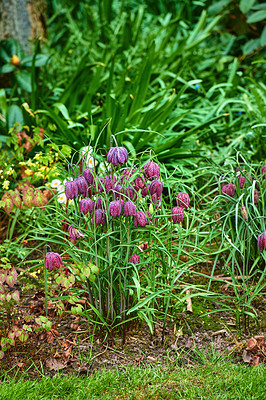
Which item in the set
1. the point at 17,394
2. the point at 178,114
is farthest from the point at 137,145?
the point at 17,394

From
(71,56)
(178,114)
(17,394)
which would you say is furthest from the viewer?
(71,56)

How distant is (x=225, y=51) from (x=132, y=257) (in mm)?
4411

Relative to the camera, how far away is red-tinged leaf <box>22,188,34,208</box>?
9.12 feet

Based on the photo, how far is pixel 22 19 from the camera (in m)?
5.11

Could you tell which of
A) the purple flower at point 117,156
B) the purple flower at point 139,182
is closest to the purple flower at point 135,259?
the purple flower at point 139,182

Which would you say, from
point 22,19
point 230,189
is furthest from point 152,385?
point 22,19

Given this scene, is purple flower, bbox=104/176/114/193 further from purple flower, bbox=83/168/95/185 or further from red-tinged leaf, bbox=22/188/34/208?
red-tinged leaf, bbox=22/188/34/208

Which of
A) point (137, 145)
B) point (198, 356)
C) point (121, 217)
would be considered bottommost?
point (198, 356)

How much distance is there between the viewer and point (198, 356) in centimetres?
229

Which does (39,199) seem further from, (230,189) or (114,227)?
(230,189)

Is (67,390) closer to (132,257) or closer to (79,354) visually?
(79,354)

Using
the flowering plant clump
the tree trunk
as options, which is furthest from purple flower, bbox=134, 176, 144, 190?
the tree trunk

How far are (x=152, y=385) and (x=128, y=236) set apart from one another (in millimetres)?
683

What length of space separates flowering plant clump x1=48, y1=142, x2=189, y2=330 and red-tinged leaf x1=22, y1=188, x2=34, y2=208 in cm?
43
